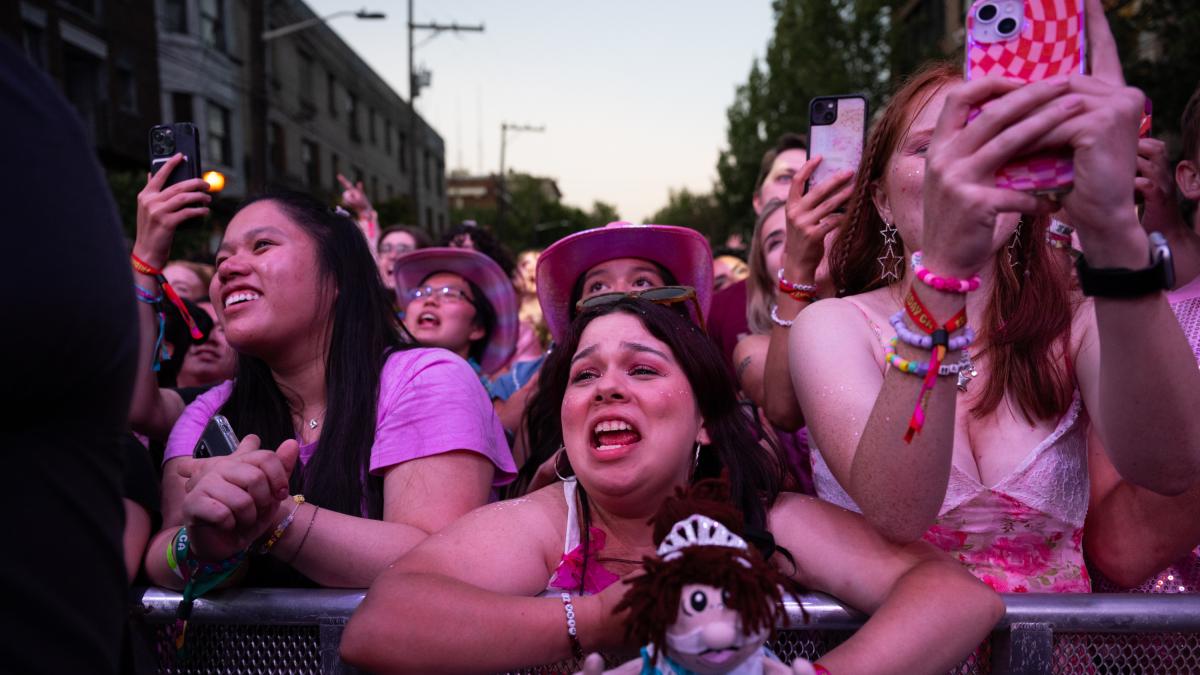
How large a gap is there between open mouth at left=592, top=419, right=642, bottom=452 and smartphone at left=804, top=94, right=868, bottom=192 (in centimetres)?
99

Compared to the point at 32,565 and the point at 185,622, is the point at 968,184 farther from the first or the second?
the point at 185,622

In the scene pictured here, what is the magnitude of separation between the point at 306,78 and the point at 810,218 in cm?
3147

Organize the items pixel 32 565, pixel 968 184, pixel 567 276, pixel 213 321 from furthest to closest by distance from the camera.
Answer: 1. pixel 213 321
2. pixel 567 276
3. pixel 968 184
4. pixel 32 565

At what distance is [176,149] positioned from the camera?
2.79 m

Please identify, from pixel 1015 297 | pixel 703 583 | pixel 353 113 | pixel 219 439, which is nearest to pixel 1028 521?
pixel 1015 297

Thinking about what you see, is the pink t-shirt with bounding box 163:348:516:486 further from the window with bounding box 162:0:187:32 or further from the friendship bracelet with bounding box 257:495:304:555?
the window with bounding box 162:0:187:32

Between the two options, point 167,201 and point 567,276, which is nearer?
point 167,201

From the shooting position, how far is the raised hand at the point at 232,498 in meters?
1.83

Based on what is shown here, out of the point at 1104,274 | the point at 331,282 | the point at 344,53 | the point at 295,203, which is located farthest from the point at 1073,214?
the point at 344,53

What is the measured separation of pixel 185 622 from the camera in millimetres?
1905

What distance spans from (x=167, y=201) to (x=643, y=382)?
1.57 metres

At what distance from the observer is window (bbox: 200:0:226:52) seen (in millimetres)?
23844

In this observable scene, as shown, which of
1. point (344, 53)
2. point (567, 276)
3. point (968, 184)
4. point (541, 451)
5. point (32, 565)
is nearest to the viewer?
point (32, 565)

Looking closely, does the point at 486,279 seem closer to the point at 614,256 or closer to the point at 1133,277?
the point at 614,256
